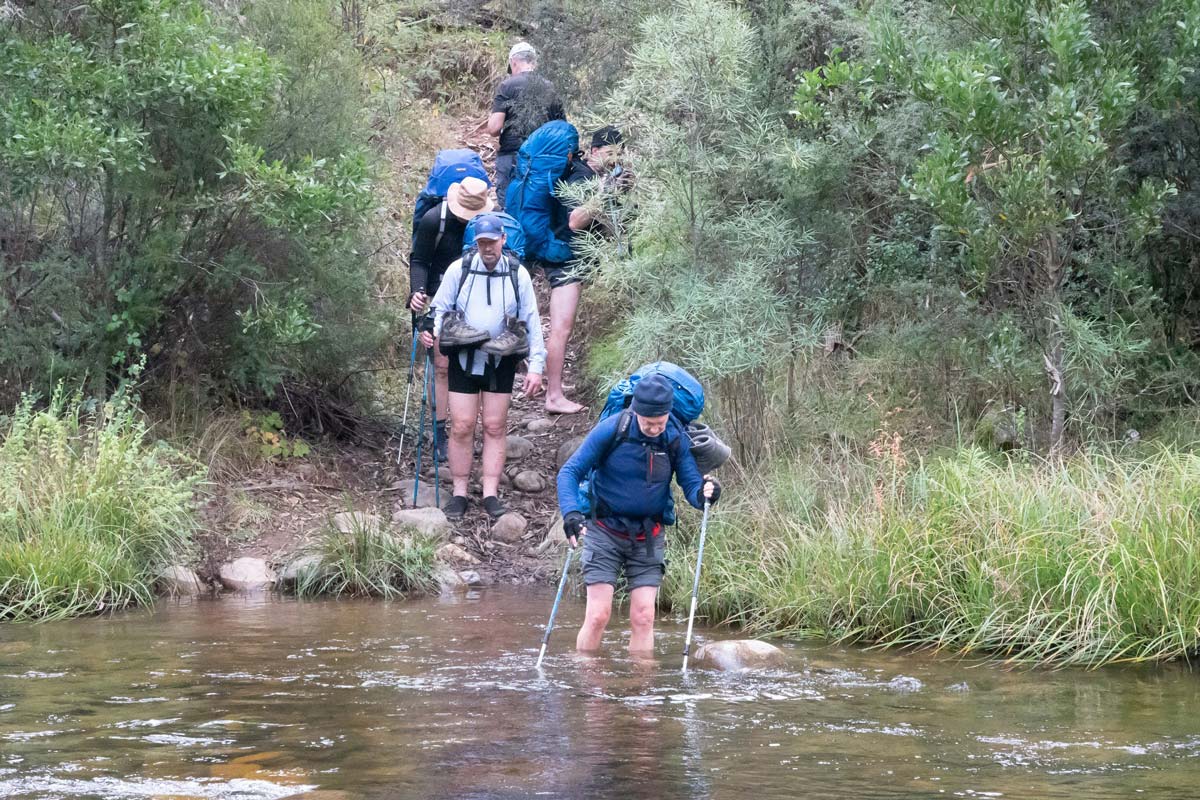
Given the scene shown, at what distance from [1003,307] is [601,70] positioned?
5576 mm

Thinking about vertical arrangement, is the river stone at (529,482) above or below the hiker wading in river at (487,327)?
below

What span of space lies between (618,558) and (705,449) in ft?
2.61

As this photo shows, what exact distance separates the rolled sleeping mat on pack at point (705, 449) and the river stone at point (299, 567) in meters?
3.43


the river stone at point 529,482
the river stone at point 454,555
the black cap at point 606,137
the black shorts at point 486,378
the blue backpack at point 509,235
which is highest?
the black cap at point 606,137

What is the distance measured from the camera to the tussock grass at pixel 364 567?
34.9 ft

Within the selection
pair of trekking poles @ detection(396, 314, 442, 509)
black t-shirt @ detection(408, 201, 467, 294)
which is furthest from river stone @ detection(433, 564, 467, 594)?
black t-shirt @ detection(408, 201, 467, 294)

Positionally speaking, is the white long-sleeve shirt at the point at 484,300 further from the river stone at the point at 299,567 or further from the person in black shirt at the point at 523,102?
the person in black shirt at the point at 523,102

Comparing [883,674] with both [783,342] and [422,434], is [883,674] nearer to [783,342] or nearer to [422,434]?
[783,342]

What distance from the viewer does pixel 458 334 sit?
11.1m

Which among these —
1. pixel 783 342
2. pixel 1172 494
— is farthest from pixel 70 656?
pixel 1172 494

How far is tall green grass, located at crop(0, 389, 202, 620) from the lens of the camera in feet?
31.9

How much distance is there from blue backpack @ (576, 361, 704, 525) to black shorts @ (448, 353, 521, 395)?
113 inches

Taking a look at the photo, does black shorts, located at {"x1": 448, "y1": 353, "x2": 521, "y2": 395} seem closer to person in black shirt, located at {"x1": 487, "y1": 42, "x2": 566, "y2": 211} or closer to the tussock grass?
the tussock grass

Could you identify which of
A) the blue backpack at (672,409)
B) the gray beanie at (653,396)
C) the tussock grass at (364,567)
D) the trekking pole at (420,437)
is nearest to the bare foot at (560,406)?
the trekking pole at (420,437)
